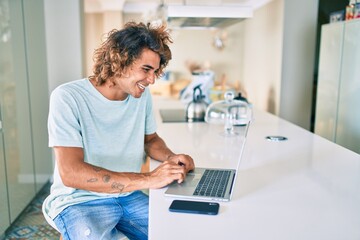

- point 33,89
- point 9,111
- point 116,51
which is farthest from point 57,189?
point 33,89

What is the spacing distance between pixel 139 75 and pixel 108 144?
310 millimetres

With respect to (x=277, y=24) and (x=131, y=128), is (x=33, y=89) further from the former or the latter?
(x=277, y=24)

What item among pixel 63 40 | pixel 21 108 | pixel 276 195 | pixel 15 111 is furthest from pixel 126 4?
pixel 276 195

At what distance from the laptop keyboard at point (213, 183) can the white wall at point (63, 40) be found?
7.63 feet

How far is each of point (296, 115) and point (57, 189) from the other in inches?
129

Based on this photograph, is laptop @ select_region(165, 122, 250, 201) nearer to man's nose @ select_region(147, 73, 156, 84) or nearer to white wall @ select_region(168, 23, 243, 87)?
man's nose @ select_region(147, 73, 156, 84)

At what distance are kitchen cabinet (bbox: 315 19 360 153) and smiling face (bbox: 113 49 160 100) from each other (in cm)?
196

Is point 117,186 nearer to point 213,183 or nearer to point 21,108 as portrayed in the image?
point 213,183

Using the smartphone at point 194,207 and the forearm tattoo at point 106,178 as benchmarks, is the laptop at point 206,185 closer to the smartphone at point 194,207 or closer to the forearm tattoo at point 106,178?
the smartphone at point 194,207

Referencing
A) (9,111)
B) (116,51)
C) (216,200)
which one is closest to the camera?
(216,200)

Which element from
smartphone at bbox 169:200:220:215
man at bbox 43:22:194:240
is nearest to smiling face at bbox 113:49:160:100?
man at bbox 43:22:194:240

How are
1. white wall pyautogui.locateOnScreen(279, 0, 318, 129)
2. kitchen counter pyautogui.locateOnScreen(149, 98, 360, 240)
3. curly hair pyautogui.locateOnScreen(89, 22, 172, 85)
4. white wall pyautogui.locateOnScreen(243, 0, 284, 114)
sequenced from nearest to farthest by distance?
1. kitchen counter pyautogui.locateOnScreen(149, 98, 360, 240)
2. curly hair pyautogui.locateOnScreen(89, 22, 172, 85)
3. white wall pyautogui.locateOnScreen(279, 0, 318, 129)
4. white wall pyautogui.locateOnScreen(243, 0, 284, 114)

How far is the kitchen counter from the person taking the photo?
3.12ft

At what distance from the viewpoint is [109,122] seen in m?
1.48
